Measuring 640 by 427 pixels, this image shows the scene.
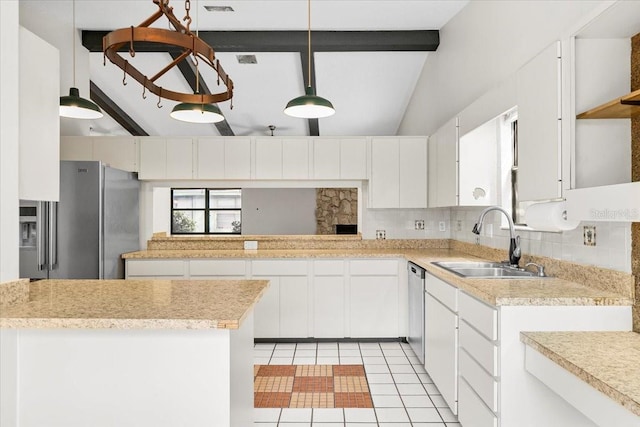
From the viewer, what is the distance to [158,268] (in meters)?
4.15

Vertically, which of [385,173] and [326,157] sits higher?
[326,157]

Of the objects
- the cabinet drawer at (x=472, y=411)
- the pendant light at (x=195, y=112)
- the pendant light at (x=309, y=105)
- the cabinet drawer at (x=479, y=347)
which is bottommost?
the cabinet drawer at (x=472, y=411)

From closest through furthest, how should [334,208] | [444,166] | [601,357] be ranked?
[601,357] → [444,166] → [334,208]

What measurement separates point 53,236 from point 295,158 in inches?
93.3

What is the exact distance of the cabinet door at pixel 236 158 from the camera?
4.43 m

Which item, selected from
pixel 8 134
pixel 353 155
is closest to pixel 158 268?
pixel 353 155

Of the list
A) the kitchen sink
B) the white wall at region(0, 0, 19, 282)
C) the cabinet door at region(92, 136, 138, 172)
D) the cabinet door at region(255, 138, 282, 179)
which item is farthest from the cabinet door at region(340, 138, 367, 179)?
the white wall at region(0, 0, 19, 282)

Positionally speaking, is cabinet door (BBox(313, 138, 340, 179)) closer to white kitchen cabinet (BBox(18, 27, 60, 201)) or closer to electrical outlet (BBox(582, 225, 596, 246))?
electrical outlet (BBox(582, 225, 596, 246))

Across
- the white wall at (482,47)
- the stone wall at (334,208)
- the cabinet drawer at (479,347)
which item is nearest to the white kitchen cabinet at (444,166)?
the white wall at (482,47)

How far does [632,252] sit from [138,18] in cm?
444

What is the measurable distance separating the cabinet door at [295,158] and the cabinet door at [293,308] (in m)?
1.12

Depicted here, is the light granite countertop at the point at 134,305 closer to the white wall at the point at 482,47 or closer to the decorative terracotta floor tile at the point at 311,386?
the decorative terracotta floor tile at the point at 311,386

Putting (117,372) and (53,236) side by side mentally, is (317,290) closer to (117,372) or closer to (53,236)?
(53,236)

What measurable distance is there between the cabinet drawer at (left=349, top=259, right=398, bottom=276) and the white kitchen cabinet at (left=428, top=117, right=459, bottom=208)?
752mm
